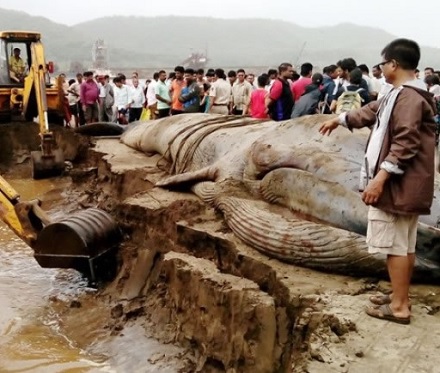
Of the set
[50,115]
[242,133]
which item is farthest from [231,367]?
[50,115]

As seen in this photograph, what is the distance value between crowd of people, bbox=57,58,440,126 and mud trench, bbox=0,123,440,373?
80.8 inches

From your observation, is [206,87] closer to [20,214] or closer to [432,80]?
[432,80]

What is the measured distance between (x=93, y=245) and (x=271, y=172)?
1875 millimetres

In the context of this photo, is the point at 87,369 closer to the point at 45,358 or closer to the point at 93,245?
the point at 45,358

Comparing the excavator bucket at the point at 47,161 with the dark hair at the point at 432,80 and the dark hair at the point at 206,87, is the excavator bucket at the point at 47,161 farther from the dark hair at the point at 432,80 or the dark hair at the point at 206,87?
the dark hair at the point at 432,80

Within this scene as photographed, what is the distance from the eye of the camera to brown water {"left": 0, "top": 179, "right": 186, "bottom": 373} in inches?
184

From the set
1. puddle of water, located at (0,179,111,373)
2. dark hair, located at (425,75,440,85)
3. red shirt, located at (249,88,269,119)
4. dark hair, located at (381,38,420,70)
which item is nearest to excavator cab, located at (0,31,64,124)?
red shirt, located at (249,88,269,119)

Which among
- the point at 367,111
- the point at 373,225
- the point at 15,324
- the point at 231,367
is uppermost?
the point at 367,111

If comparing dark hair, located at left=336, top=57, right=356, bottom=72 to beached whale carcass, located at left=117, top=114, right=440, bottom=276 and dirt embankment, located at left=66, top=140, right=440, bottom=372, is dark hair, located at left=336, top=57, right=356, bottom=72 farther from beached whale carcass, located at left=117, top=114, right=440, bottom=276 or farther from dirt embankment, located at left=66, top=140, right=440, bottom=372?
dirt embankment, located at left=66, top=140, right=440, bottom=372

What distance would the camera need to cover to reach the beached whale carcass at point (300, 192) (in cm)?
422

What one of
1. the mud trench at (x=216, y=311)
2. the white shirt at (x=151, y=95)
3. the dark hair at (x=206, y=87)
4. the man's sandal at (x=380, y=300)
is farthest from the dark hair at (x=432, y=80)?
the man's sandal at (x=380, y=300)

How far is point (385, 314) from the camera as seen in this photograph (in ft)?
11.6

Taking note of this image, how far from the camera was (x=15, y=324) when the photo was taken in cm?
539

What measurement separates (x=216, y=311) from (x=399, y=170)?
169cm
